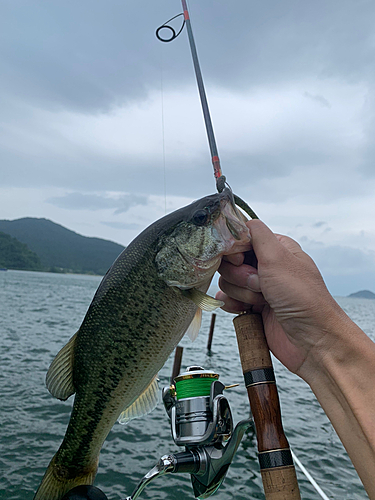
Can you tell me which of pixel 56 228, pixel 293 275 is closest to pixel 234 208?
pixel 293 275

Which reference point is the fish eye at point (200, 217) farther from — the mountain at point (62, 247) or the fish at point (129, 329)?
the mountain at point (62, 247)

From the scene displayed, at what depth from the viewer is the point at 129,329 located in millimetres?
2703

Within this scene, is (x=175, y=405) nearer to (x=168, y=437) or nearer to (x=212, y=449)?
(x=212, y=449)

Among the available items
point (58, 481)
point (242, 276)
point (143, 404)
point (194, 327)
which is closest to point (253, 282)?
point (242, 276)

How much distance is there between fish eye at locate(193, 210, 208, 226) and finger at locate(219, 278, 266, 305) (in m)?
0.53

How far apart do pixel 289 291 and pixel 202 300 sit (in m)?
0.66

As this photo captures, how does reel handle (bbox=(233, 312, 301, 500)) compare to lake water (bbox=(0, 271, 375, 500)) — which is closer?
reel handle (bbox=(233, 312, 301, 500))

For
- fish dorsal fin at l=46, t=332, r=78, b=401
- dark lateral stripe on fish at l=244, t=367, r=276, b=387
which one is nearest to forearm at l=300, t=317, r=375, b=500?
dark lateral stripe on fish at l=244, t=367, r=276, b=387

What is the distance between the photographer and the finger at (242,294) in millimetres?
2895

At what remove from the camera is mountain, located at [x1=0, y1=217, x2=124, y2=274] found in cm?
13827

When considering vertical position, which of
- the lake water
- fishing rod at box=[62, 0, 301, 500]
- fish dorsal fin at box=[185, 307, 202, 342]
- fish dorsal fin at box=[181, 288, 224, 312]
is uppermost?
fish dorsal fin at box=[181, 288, 224, 312]

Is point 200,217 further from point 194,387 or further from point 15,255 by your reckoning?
point 15,255

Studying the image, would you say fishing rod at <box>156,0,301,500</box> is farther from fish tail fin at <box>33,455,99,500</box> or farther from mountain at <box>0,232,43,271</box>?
mountain at <box>0,232,43,271</box>

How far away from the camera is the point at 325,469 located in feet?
32.1
